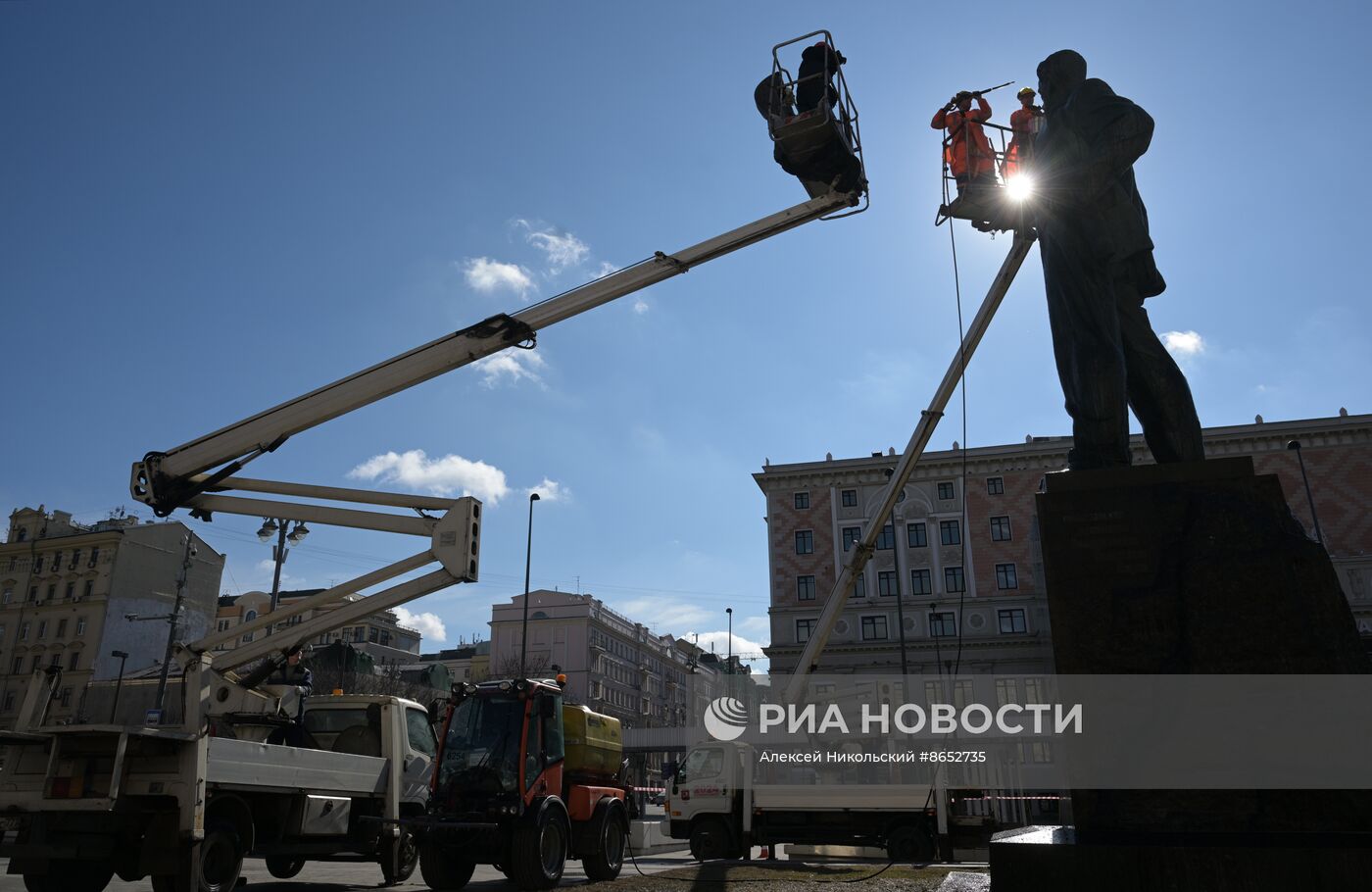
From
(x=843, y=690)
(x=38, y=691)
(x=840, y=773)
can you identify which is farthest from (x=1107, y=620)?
(x=843, y=690)

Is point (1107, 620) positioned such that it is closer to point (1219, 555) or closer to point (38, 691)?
point (1219, 555)

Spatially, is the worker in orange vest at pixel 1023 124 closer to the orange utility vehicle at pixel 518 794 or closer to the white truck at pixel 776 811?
the orange utility vehicle at pixel 518 794

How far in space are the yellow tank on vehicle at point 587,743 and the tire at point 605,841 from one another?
56cm

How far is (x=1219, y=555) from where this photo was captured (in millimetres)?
5309

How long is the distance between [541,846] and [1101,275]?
9076mm

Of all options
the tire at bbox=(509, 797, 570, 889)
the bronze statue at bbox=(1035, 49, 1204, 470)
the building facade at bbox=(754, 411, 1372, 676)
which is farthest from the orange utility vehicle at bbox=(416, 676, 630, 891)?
the building facade at bbox=(754, 411, 1372, 676)

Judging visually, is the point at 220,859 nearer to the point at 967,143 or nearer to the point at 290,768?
the point at 290,768

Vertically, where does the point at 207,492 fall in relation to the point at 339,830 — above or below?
above

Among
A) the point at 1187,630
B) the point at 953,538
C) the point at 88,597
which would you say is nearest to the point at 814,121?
the point at 1187,630

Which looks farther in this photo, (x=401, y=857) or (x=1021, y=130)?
(x=401, y=857)

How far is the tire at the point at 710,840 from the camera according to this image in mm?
17383

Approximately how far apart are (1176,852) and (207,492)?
12.2 m

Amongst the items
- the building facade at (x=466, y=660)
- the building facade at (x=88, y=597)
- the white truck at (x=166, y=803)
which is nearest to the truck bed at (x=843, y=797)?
the white truck at (x=166, y=803)

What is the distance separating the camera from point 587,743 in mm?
13188
